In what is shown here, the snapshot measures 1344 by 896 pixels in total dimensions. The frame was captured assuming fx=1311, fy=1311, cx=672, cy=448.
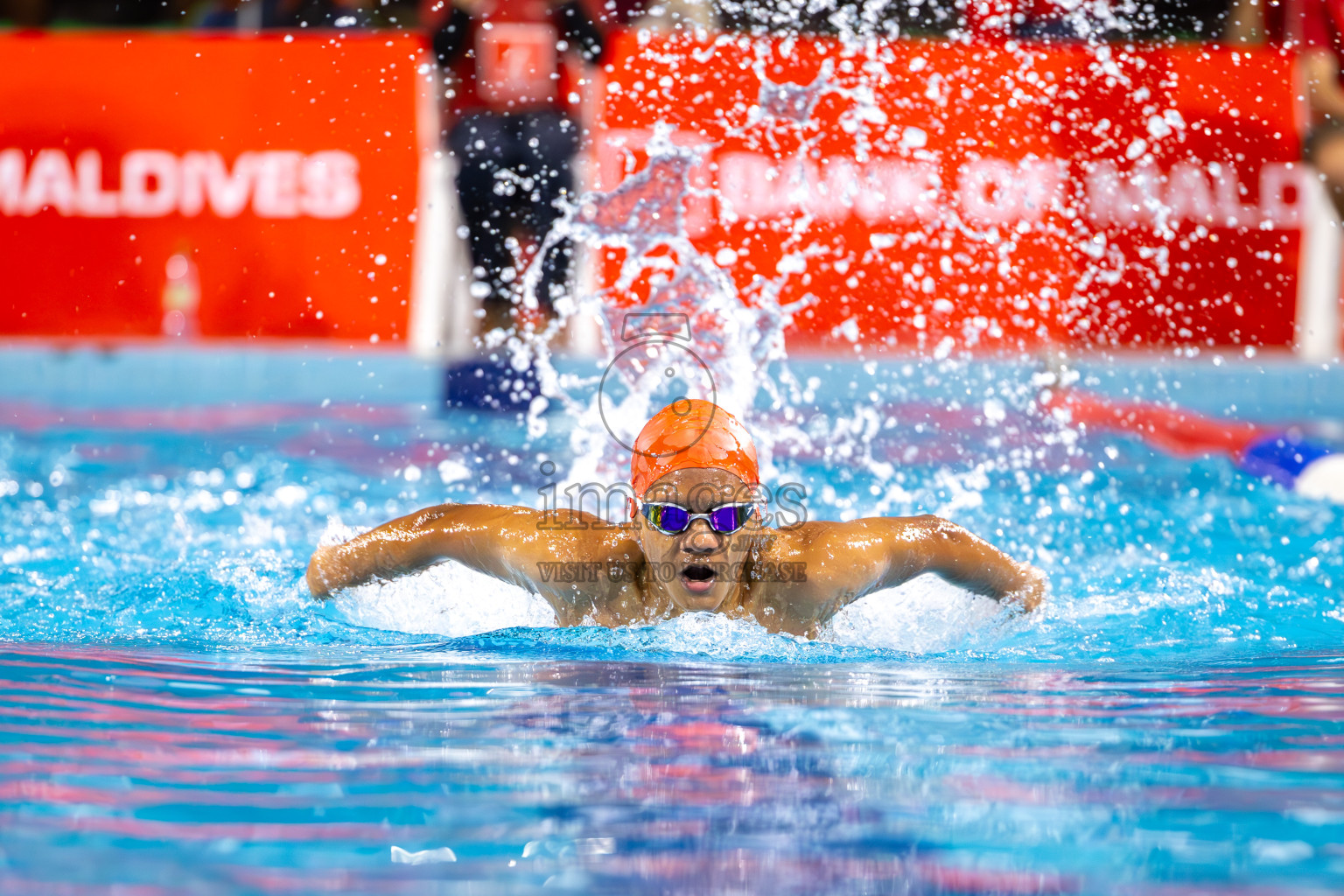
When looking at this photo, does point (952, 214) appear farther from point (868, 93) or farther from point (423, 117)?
point (423, 117)

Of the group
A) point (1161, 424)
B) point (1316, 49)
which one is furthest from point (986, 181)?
point (1316, 49)

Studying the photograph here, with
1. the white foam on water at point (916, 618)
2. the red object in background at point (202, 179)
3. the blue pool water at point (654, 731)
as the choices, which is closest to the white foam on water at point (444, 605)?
the blue pool water at point (654, 731)

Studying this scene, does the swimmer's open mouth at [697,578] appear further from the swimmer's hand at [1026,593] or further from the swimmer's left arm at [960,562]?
the swimmer's hand at [1026,593]

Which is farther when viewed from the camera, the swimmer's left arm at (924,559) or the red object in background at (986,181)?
the red object in background at (986,181)

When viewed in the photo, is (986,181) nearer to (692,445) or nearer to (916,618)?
(916,618)

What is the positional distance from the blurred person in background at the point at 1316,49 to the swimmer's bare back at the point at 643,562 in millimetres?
4831

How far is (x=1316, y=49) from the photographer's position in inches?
267

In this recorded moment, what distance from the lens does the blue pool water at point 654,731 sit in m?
1.62

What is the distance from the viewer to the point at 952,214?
22.6 feet

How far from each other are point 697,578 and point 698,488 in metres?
0.22

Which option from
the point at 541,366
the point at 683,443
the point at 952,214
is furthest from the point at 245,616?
the point at 952,214

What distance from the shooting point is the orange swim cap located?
279 centimetres

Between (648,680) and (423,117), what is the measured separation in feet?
16.8

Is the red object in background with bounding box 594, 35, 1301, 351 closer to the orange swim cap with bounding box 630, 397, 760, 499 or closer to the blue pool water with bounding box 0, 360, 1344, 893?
the blue pool water with bounding box 0, 360, 1344, 893
